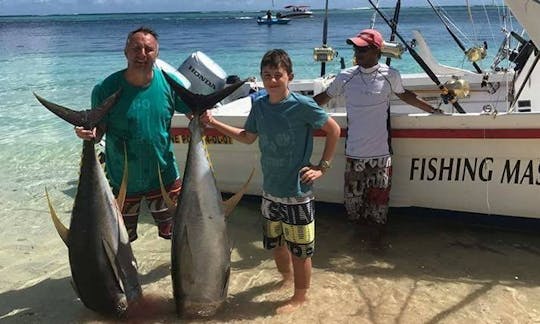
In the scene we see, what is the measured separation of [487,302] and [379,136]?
51.3 inches

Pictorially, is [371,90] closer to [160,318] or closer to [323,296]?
[323,296]

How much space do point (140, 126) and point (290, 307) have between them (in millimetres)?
1426

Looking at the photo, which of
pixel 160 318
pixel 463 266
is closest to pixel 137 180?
pixel 160 318

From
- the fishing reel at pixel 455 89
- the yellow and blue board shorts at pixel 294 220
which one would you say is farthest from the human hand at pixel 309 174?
the fishing reel at pixel 455 89

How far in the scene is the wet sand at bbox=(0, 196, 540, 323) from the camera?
3.35 m

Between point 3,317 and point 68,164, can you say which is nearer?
point 3,317

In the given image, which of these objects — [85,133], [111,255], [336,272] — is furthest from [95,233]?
[336,272]

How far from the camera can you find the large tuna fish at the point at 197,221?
3.02m

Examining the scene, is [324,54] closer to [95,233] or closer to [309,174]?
[309,174]

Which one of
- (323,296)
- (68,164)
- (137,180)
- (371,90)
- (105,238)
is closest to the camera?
A: (105,238)

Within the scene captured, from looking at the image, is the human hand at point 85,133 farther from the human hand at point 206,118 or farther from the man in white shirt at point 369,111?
the man in white shirt at point 369,111

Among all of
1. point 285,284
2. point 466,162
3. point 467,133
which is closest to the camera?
point 285,284

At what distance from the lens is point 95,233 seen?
9.98 feet

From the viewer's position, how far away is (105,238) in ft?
10.0
